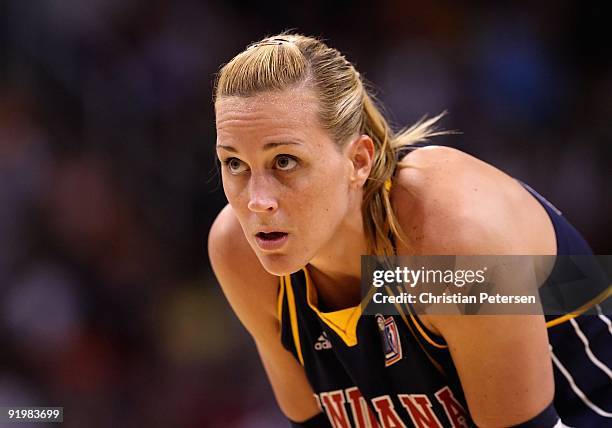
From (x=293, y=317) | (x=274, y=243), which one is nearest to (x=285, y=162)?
(x=274, y=243)

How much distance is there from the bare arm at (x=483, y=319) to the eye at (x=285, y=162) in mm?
189

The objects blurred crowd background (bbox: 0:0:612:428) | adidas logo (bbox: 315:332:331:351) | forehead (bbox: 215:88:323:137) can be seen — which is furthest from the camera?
blurred crowd background (bbox: 0:0:612:428)

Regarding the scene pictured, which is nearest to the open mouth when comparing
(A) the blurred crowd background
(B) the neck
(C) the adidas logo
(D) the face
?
(D) the face

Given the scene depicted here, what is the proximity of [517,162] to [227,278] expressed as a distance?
1.07m

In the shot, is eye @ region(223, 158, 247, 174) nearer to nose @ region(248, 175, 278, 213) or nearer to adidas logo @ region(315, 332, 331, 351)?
nose @ region(248, 175, 278, 213)

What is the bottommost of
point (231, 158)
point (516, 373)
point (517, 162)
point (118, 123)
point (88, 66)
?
point (516, 373)

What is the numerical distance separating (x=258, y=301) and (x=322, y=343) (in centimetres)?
13

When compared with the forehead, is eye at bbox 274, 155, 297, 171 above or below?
below

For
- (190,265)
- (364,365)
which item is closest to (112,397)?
(190,265)

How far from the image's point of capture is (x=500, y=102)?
7.46ft

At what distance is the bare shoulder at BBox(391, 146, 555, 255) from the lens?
1144 millimetres

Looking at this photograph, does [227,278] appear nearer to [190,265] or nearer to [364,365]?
[364,365]

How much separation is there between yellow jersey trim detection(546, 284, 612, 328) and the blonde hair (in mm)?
291

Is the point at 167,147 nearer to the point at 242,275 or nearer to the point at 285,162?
the point at 242,275
